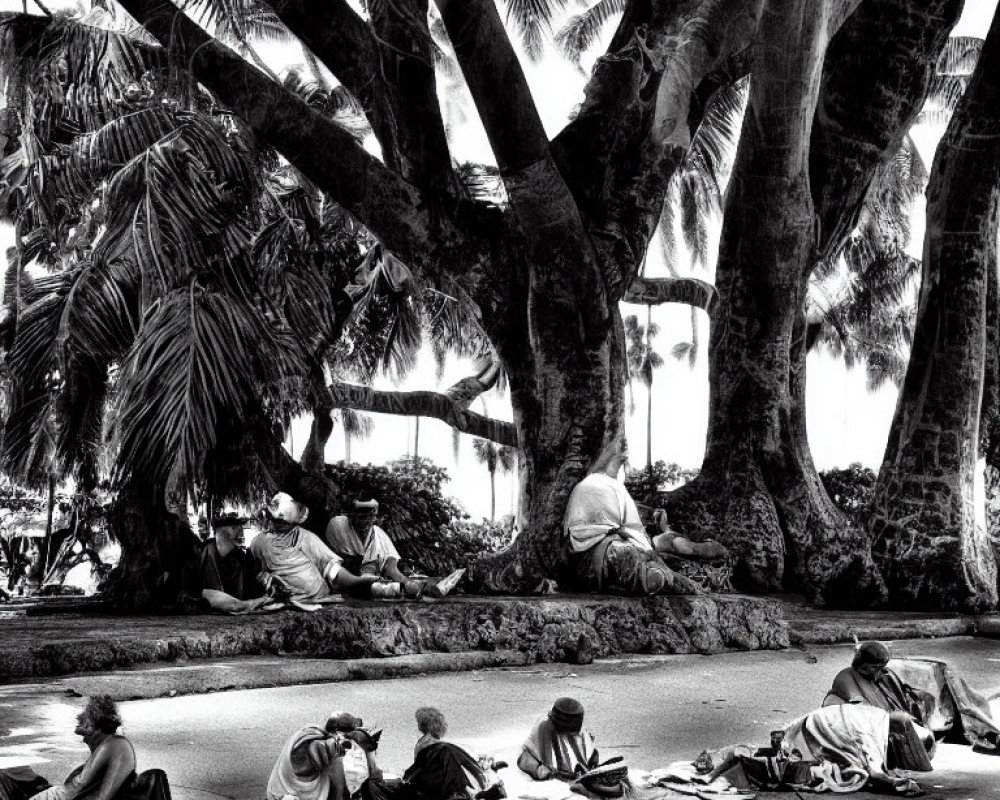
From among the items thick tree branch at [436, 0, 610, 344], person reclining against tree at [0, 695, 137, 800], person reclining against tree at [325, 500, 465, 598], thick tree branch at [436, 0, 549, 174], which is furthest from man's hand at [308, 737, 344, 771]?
thick tree branch at [436, 0, 549, 174]

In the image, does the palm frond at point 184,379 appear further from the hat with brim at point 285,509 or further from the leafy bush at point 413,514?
the leafy bush at point 413,514

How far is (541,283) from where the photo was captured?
12.7 metres

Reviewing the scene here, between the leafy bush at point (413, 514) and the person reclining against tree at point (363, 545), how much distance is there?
4.00 meters

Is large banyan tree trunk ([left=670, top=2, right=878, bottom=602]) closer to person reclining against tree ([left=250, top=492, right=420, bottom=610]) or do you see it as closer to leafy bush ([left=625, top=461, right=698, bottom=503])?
leafy bush ([left=625, top=461, right=698, bottom=503])

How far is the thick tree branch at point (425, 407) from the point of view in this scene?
23953mm

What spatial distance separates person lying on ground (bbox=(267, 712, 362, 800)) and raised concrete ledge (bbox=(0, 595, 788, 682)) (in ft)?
9.75

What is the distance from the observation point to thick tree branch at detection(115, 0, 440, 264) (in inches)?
490

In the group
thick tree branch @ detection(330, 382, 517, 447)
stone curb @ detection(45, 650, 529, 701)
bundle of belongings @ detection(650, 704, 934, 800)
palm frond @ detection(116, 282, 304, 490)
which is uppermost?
thick tree branch @ detection(330, 382, 517, 447)

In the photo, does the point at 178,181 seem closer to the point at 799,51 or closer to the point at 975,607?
the point at 799,51

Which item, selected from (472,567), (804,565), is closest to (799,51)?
(804,565)

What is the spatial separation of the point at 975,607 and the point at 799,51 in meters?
6.59

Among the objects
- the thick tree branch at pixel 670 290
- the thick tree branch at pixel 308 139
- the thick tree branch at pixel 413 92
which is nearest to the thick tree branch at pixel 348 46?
the thick tree branch at pixel 413 92

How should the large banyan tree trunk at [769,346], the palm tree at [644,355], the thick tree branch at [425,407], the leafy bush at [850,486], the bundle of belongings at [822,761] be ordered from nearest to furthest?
the bundle of belongings at [822,761]
the large banyan tree trunk at [769,346]
the leafy bush at [850,486]
the thick tree branch at [425,407]
the palm tree at [644,355]

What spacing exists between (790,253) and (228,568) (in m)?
8.34
